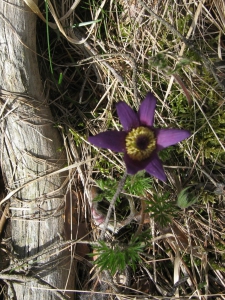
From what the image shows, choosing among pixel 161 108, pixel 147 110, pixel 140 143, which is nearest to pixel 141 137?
pixel 140 143

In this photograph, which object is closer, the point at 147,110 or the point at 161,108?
the point at 147,110

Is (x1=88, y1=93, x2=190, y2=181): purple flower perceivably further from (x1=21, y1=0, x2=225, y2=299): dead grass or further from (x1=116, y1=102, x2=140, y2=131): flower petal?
(x1=21, y1=0, x2=225, y2=299): dead grass

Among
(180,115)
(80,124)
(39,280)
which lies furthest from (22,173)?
(180,115)

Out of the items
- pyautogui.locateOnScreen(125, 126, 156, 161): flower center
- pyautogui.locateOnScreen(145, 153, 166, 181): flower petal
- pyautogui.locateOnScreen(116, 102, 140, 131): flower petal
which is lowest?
pyautogui.locateOnScreen(145, 153, 166, 181): flower petal

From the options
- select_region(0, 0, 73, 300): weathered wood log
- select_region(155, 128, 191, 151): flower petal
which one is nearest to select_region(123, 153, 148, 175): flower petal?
select_region(155, 128, 191, 151): flower petal

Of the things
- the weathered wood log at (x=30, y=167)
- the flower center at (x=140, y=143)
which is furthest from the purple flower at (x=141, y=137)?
the weathered wood log at (x=30, y=167)

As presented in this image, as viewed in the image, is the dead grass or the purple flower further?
the dead grass

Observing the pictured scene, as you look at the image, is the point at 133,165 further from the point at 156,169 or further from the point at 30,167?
the point at 30,167
